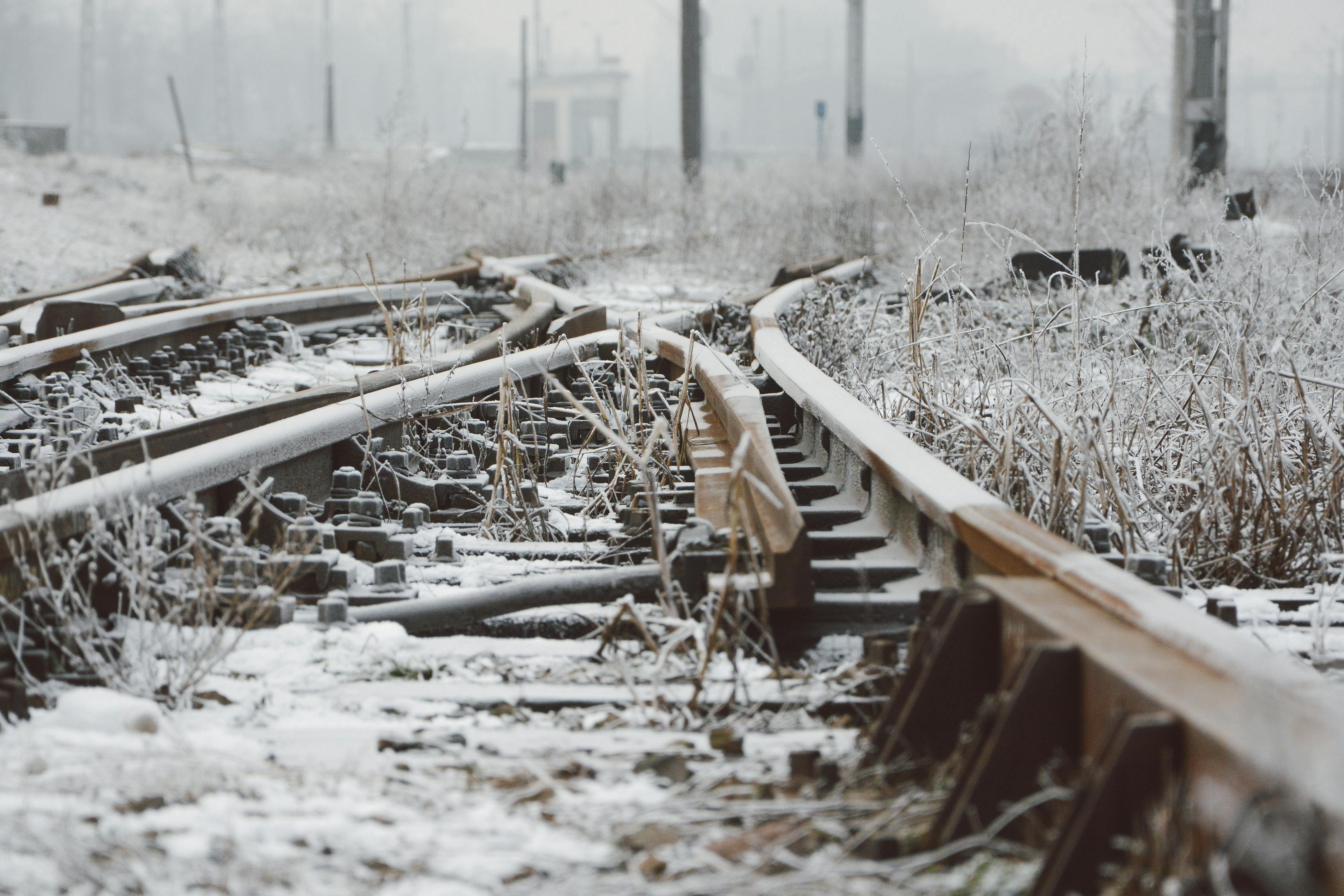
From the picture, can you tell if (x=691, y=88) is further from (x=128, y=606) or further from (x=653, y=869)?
(x=653, y=869)

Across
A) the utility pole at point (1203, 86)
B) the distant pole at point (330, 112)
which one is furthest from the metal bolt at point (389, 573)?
the distant pole at point (330, 112)

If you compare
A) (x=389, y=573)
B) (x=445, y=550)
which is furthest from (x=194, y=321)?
(x=389, y=573)

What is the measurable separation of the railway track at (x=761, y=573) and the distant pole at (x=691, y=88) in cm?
1410

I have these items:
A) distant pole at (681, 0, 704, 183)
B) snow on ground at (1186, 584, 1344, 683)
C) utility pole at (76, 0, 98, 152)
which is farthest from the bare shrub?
utility pole at (76, 0, 98, 152)

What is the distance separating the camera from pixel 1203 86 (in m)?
15.8

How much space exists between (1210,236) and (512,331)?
318cm

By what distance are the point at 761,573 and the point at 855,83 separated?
30618 mm

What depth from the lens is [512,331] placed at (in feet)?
21.4

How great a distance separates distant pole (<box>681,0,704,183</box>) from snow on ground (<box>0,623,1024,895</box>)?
1708cm

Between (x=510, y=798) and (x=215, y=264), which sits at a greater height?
(x=215, y=264)

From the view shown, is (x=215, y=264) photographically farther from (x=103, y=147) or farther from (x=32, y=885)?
(x=103, y=147)

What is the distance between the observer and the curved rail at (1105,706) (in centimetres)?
145

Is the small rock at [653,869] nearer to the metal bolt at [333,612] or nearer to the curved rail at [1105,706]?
the curved rail at [1105,706]

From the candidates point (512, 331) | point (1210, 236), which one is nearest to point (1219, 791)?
point (1210, 236)
